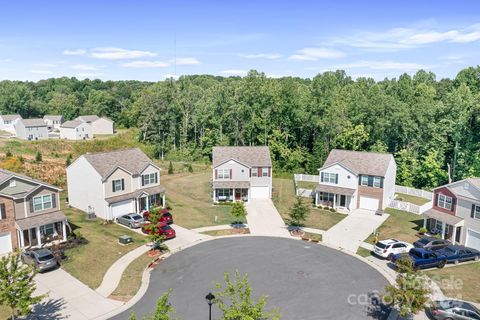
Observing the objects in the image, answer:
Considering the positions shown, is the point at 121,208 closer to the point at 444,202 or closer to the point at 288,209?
the point at 288,209

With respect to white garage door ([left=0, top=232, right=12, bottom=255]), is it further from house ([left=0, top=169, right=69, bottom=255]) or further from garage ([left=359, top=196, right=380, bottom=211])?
garage ([left=359, top=196, right=380, bottom=211])

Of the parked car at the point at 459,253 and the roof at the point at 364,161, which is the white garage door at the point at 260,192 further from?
the parked car at the point at 459,253

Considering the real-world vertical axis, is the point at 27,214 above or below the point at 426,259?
above

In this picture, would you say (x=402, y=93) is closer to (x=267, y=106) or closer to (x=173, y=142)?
(x=267, y=106)

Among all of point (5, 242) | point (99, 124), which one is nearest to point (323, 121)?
point (5, 242)

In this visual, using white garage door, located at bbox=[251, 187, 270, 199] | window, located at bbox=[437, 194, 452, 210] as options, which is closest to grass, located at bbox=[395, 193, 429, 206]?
window, located at bbox=[437, 194, 452, 210]

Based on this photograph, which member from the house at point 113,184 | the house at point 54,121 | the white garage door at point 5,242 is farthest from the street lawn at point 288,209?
the house at point 54,121
